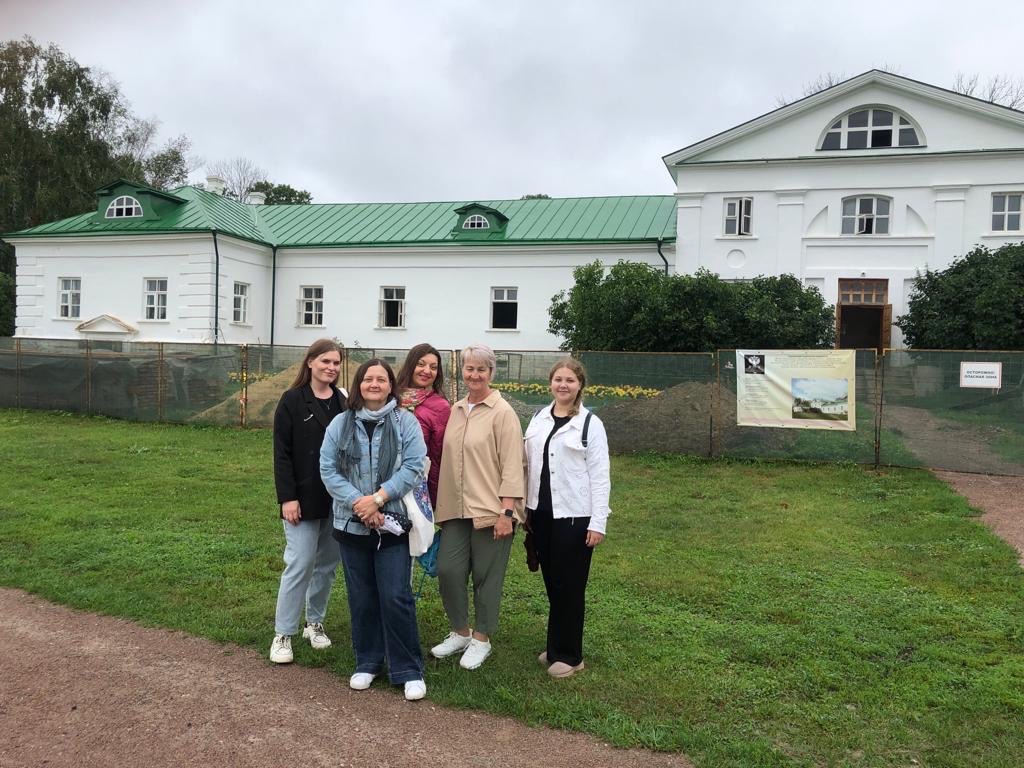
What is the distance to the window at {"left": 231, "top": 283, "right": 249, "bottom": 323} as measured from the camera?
27484 millimetres

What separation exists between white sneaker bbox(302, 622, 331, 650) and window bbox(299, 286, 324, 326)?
81.8 ft

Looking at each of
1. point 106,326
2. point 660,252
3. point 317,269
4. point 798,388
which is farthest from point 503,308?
point 798,388

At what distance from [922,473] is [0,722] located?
38.3ft

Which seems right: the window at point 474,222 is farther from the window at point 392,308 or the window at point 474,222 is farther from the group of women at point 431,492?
the group of women at point 431,492

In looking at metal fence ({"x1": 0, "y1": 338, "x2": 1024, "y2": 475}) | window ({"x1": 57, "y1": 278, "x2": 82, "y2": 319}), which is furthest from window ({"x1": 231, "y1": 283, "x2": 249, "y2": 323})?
metal fence ({"x1": 0, "y1": 338, "x2": 1024, "y2": 475})

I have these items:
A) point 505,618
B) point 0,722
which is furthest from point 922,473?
point 0,722

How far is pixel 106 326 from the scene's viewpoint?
26.9 meters

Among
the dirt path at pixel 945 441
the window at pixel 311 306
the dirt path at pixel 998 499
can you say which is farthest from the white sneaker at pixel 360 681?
the window at pixel 311 306

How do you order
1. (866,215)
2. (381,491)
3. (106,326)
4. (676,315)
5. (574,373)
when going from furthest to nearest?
(106,326), (866,215), (676,315), (574,373), (381,491)

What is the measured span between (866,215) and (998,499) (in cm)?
1603

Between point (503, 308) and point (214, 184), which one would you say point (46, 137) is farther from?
point (503, 308)

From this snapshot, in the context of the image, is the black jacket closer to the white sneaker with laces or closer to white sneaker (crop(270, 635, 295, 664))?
white sneaker (crop(270, 635, 295, 664))

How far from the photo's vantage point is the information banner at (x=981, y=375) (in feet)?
38.0

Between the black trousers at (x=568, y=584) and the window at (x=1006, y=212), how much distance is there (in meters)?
23.8
